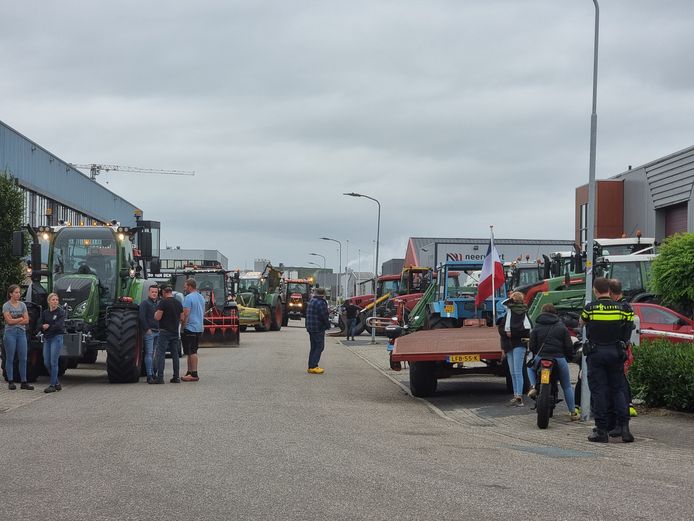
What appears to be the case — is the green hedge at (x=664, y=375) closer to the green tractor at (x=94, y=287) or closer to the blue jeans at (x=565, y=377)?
the blue jeans at (x=565, y=377)

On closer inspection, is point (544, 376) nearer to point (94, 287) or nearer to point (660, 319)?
point (94, 287)

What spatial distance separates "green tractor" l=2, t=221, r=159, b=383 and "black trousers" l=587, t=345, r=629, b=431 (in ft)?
28.4

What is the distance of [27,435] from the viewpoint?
10.1 m

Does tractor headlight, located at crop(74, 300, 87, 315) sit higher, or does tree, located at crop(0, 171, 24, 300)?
tree, located at crop(0, 171, 24, 300)

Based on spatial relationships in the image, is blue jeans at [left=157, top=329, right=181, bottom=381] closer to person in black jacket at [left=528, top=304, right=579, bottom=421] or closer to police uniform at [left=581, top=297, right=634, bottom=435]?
person in black jacket at [left=528, top=304, right=579, bottom=421]

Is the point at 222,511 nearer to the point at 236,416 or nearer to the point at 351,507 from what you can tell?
the point at 351,507

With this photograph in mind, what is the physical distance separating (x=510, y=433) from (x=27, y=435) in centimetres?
552

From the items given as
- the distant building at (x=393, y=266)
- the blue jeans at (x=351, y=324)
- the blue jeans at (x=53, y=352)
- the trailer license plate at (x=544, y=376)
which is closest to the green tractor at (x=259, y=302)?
the blue jeans at (x=351, y=324)

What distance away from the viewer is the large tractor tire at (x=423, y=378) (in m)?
15.3

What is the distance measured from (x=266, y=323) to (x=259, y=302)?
1.45 m

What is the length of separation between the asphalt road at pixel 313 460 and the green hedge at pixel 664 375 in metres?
0.42

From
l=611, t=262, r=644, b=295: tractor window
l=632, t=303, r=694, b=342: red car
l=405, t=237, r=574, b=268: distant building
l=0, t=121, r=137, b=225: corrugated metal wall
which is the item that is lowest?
l=632, t=303, r=694, b=342: red car

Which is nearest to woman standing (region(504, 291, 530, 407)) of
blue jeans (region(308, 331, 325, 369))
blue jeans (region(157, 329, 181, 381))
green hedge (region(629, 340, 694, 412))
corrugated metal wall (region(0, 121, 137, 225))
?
green hedge (region(629, 340, 694, 412))

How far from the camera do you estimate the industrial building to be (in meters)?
39.5
